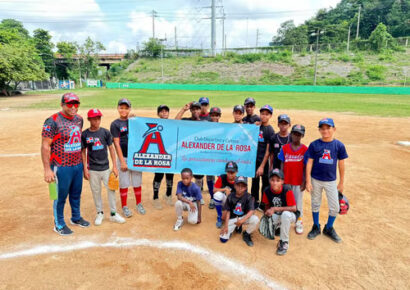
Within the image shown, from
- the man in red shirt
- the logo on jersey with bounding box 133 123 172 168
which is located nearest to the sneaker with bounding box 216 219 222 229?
the man in red shirt

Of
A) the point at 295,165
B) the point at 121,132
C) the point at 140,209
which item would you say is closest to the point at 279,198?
the point at 295,165

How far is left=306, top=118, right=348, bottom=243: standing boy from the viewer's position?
4305 millimetres

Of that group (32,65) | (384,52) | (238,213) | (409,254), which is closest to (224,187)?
(238,213)

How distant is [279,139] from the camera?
5.04 metres

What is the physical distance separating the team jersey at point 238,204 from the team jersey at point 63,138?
8.78 ft

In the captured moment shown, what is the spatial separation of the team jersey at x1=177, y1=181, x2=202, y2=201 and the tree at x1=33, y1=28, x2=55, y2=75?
7459 cm

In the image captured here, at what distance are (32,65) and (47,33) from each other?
38313 mm

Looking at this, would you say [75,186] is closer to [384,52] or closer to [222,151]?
[222,151]

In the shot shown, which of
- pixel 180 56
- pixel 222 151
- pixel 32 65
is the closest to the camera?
pixel 222 151

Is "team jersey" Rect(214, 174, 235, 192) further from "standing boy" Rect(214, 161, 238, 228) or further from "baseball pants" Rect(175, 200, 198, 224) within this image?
"baseball pants" Rect(175, 200, 198, 224)

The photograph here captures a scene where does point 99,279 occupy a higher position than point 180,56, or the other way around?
point 180,56

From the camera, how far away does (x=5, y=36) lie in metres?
46.4

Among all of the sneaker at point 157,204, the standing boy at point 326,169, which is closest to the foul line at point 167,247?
the sneaker at point 157,204

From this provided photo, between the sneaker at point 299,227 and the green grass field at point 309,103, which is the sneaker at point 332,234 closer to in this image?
the sneaker at point 299,227
